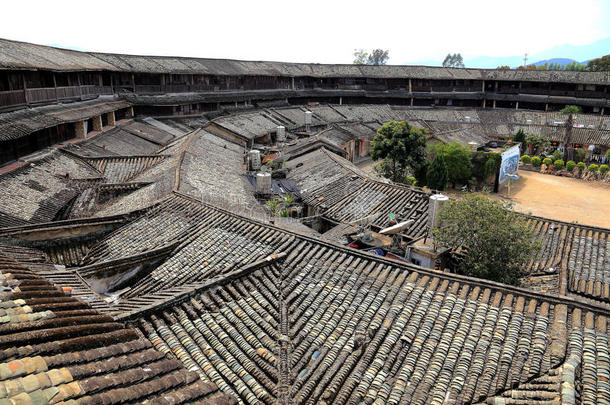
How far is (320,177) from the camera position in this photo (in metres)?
28.8

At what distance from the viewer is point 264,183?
25.7 m

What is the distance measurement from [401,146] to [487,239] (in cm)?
1954

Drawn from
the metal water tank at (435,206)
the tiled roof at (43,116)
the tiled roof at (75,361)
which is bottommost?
the metal water tank at (435,206)

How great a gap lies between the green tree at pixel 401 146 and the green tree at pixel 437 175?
2.06 metres

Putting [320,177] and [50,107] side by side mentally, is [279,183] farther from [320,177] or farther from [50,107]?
[50,107]

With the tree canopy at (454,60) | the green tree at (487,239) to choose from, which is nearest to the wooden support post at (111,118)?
the green tree at (487,239)

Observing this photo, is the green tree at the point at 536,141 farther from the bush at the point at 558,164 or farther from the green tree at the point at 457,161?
the green tree at the point at 457,161

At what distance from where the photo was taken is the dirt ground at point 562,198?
3578 centimetres

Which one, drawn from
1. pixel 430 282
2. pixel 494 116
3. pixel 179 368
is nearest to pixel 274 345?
pixel 179 368

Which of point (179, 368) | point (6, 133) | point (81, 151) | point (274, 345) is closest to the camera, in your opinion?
point (179, 368)

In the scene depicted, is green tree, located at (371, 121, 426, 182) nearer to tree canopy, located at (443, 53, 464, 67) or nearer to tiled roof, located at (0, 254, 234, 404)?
tiled roof, located at (0, 254, 234, 404)

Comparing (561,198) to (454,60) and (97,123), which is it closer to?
(97,123)

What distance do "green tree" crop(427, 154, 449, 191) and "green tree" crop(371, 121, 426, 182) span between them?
206 cm

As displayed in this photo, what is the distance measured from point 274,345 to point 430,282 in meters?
4.54
